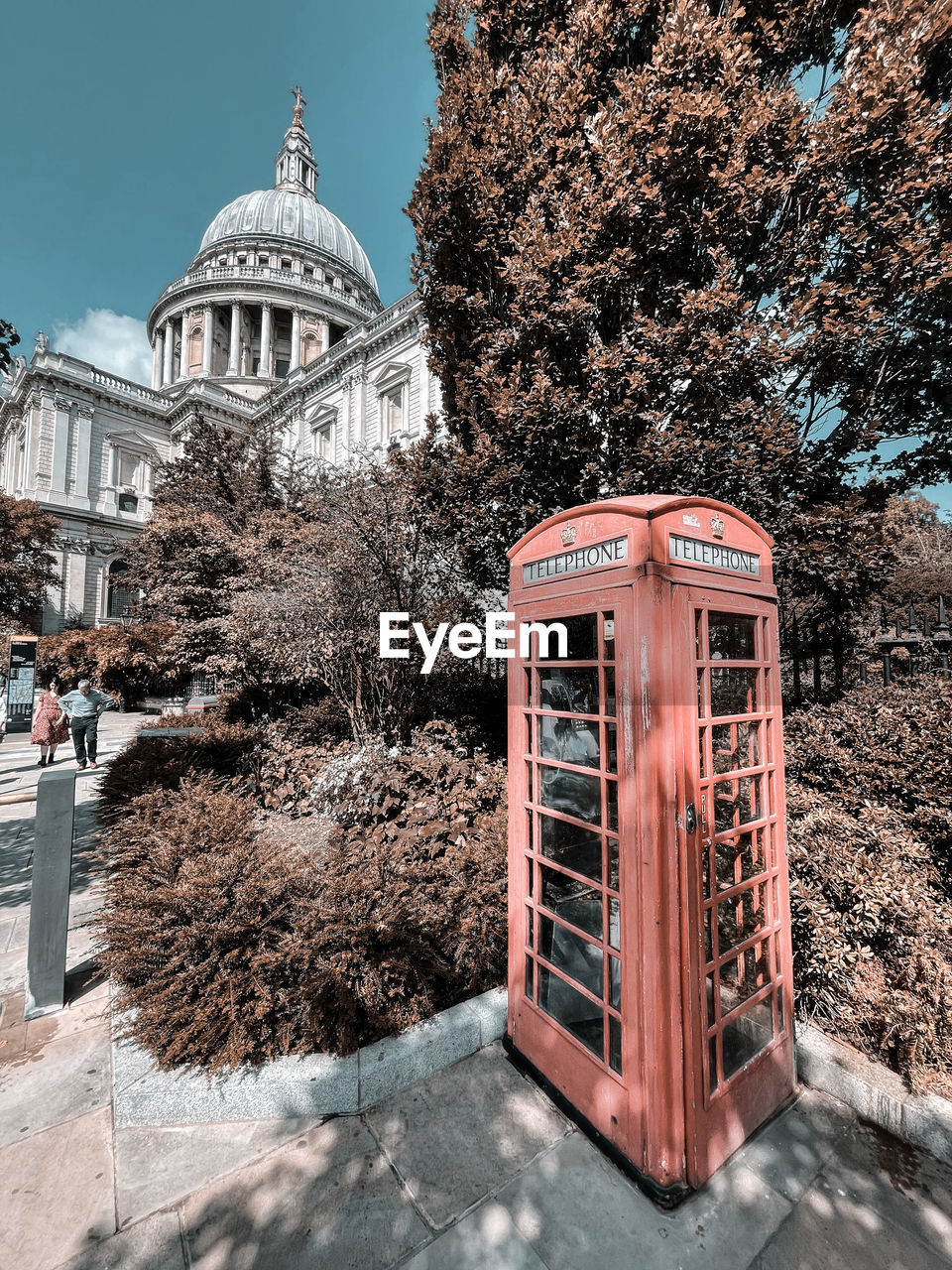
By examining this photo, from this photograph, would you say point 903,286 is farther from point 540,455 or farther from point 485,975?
point 485,975

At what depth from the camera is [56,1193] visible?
206 cm

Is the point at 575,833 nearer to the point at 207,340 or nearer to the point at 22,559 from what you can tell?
the point at 22,559

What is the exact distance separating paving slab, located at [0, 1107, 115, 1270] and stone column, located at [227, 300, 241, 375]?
5134 cm

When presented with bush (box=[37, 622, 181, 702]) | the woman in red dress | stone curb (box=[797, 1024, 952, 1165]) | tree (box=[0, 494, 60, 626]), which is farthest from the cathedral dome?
stone curb (box=[797, 1024, 952, 1165])

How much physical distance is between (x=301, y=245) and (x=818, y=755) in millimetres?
59419

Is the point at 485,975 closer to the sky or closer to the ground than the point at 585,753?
closer to the ground

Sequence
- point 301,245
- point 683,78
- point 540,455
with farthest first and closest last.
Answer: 1. point 301,245
2. point 540,455
3. point 683,78

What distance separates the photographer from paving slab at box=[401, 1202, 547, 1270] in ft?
5.90

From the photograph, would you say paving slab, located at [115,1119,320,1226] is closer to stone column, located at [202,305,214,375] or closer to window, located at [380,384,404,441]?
window, located at [380,384,404,441]

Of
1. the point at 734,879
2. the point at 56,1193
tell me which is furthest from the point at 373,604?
the point at 56,1193

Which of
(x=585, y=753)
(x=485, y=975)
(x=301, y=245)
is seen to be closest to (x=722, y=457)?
(x=585, y=753)

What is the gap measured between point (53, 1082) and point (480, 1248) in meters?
2.30

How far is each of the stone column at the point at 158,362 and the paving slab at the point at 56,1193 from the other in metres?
58.1

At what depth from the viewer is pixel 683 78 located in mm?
4613
